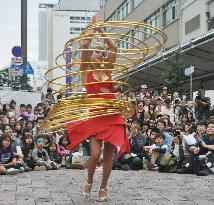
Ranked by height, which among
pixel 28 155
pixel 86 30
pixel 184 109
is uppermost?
pixel 86 30

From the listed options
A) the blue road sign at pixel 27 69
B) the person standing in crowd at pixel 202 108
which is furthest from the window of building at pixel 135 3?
the person standing in crowd at pixel 202 108

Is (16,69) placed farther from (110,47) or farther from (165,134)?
(110,47)

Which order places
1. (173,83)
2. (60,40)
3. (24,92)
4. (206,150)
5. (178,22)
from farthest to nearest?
1. (60,40)
2. (178,22)
3. (173,83)
4. (24,92)
5. (206,150)

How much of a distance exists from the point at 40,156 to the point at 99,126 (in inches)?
236

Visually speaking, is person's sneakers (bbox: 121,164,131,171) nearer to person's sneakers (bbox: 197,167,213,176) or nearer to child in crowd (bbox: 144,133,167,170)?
child in crowd (bbox: 144,133,167,170)

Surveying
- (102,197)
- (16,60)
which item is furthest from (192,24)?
(102,197)

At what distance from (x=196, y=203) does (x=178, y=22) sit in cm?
2669

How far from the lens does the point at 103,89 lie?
6.66m

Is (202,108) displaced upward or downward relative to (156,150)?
upward

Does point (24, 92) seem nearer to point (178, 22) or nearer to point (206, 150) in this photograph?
point (206, 150)

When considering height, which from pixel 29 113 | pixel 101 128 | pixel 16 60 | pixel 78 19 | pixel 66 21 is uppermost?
pixel 78 19

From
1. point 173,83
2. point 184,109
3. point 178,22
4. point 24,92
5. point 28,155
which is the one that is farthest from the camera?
point 178,22

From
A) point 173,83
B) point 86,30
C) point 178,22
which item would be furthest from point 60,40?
point 86,30

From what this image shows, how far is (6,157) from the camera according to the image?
440 inches
